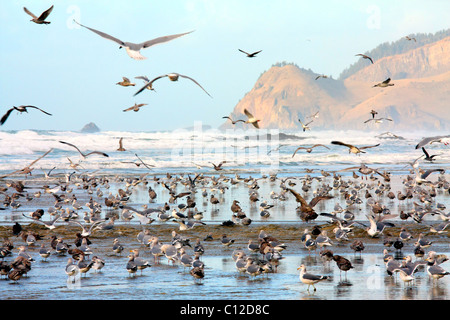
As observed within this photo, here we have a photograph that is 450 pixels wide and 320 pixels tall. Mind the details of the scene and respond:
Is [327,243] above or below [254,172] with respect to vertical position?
below

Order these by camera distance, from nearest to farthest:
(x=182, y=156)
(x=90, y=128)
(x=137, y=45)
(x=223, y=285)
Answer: (x=223, y=285) → (x=137, y=45) → (x=182, y=156) → (x=90, y=128)

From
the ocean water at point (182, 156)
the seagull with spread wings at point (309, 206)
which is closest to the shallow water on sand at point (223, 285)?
the seagull with spread wings at point (309, 206)

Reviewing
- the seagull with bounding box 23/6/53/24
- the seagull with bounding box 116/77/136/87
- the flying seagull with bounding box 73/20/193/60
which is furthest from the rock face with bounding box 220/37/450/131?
the flying seagull with bounding box 73/20/193/60

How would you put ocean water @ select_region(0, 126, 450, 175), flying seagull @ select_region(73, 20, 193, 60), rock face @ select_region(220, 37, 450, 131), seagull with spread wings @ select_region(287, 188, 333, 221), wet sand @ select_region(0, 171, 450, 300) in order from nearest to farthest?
wet sand @ select_region(0, 171, 450, 300) < flying seagull @ select_region(73, 20, 193, 60) < seagull with spread wings @ select_region(287, 188, 333, 221) < ocean water @ select_region(0, 126, 450, 175) < rock face @ select_region(220, 37, 450, 131)

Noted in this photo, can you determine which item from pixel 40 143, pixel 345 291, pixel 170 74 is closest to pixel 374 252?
pixel 345 291

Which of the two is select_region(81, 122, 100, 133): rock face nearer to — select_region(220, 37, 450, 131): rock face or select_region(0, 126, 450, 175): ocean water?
select_region(0, 126, 450, 175): ocean water

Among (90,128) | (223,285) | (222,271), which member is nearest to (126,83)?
(222,271)

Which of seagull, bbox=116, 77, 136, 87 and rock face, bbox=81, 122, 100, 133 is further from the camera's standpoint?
rock face, bbox=81, 122, 100, 133

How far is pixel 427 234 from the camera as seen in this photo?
1570 centimetres

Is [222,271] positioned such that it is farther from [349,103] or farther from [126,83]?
[349,103]

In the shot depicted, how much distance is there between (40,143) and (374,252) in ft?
186

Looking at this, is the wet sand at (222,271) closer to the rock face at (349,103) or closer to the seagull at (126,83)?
the seagull at (126,83)
